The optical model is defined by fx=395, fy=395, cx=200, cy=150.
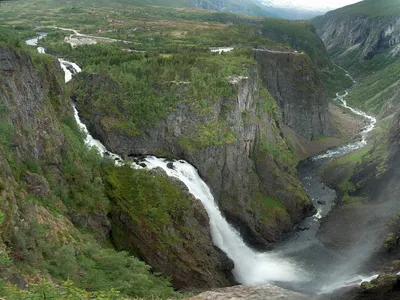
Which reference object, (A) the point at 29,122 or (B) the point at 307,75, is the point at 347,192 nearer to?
(B) the point at 307,75

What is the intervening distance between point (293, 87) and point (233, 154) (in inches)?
1970

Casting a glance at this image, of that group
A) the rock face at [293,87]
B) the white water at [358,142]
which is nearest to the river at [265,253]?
the white water at [358,142]

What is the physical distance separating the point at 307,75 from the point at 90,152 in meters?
77.2

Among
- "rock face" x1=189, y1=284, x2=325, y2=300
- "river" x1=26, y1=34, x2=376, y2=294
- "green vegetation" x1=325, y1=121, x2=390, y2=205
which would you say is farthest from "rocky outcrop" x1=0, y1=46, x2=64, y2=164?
"green vegetation" x1=325, y1=121, x2=390, y2=205

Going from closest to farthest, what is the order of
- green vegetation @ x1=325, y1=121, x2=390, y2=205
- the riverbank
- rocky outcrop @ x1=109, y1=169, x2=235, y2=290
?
rocky outcrop @ x1=109, y1=169, x2=235, y2=290 < green vegetation @ x1=325, y1=121, x2=390, y2=205 < the riverbank

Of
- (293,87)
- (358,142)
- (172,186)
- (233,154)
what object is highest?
(293,87)

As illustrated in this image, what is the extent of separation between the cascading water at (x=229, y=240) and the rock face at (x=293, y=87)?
2187 inches

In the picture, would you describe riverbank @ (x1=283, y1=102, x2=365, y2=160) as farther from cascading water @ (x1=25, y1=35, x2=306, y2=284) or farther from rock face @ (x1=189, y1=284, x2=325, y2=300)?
rock face @ (x1=189, y1=284, x2=325, y2=300)

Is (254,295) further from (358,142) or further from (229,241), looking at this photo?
(358,142)

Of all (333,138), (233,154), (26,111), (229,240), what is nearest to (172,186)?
(229,240)

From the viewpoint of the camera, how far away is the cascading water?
1889 inches

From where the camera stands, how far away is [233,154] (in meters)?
61.5

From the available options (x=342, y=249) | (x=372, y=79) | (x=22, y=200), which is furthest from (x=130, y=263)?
(x=372, y=79)

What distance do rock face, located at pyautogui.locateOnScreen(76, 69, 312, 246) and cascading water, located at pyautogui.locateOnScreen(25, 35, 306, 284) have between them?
2.16 metres
